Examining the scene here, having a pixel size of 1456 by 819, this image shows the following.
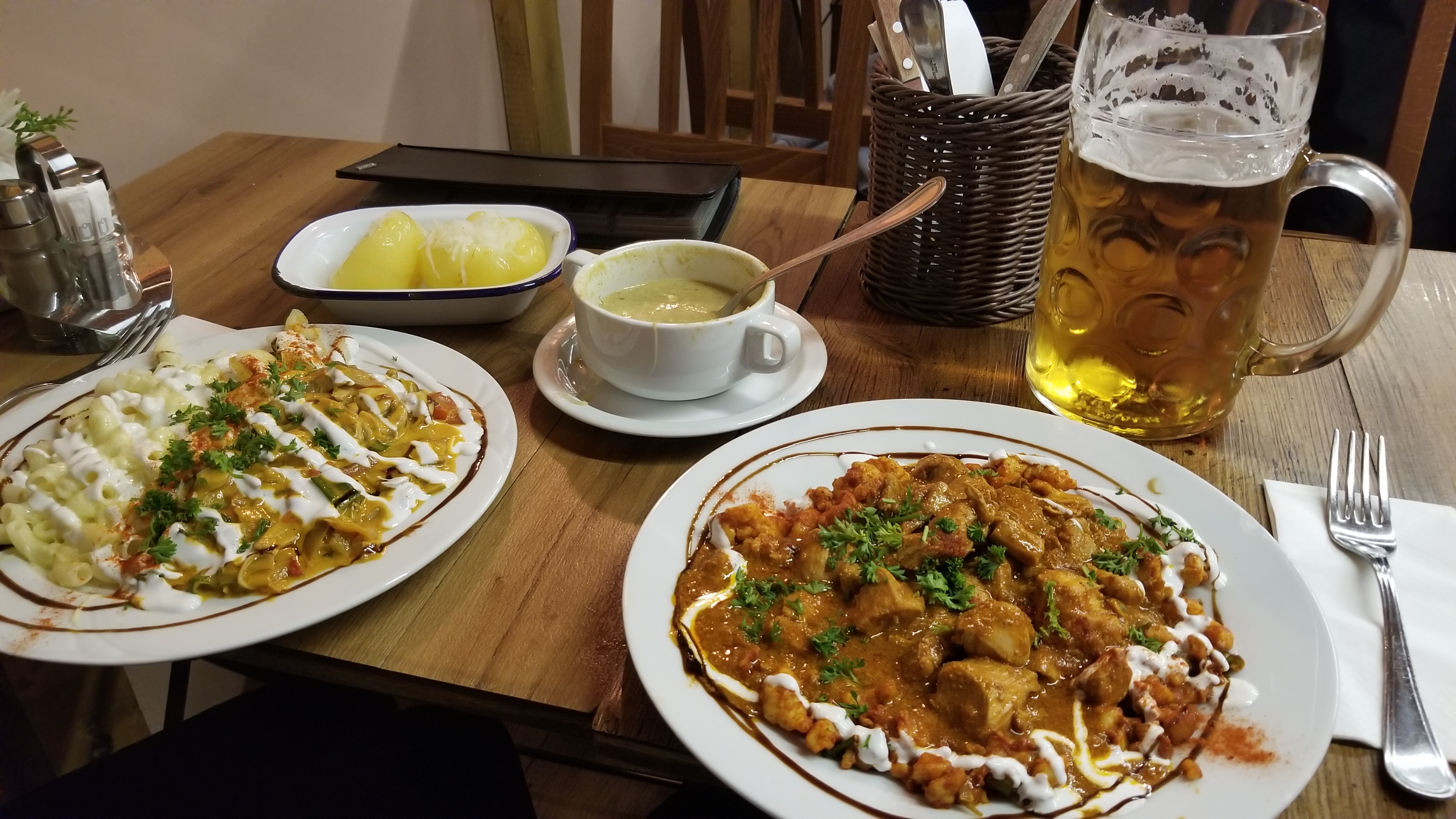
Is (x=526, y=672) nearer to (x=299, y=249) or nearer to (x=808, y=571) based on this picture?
(x=808, y=571)

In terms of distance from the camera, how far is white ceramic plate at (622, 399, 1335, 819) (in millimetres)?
743

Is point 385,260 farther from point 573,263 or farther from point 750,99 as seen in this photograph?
point 750,99

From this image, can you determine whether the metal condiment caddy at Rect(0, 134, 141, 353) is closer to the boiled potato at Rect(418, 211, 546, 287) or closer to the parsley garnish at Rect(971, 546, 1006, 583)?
the boiled potato at Rect(418, 211, 546, 287)

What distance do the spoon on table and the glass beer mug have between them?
7.2 inches

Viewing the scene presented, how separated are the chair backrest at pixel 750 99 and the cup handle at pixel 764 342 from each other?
1.44m

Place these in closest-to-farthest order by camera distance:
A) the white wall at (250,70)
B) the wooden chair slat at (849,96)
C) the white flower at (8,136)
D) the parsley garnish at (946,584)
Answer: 1. the parsley garnish at (946,584)
2. the white flower at (8,136)
3. the white wall at (250,70)
4. the wooden chair slat at (849,96)

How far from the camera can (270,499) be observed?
104cm

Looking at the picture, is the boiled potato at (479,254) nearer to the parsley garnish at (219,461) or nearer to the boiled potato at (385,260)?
the boiled potato at (385,260)

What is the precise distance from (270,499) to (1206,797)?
0.99 meters

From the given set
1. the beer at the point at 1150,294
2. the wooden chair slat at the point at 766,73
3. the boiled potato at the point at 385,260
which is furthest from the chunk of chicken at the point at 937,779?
the wooden chair slat at the point at 766,73

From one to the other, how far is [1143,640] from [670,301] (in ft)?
2.72

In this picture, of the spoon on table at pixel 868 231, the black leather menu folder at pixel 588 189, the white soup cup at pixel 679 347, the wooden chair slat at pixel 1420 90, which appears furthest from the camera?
the wooden chair slat at pixel 1420 90

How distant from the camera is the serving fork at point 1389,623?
2.60ft

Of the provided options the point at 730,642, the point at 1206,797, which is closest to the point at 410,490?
the point at 730,642
